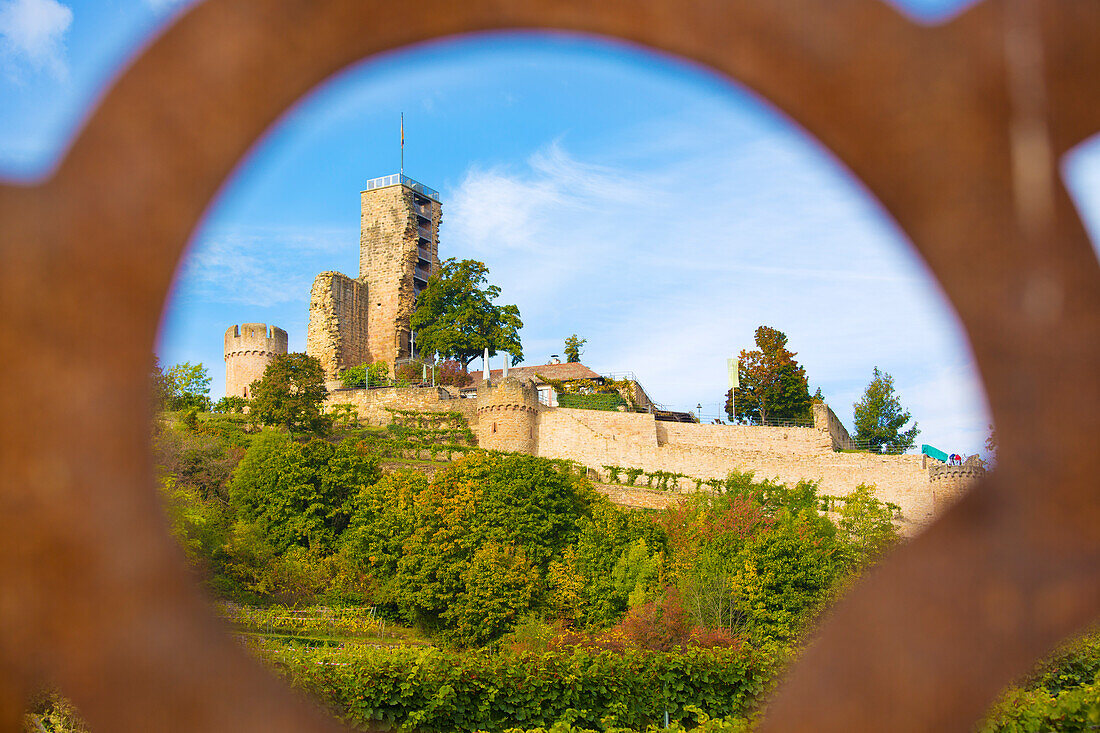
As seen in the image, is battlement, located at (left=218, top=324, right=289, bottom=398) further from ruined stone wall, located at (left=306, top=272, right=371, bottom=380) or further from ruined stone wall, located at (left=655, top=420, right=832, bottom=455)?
ruined stone wall, located at (left=655, top=420, right=832, bottom=455)

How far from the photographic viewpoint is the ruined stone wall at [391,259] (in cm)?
5581

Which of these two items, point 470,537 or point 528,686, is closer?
point 528,686

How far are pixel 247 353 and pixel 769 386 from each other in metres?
30.3

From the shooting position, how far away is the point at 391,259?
187ft

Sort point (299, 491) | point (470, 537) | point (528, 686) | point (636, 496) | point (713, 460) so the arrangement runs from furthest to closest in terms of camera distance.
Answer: point (713, 460), point (636, 496), point (299, 491), point (470, 537), point (528, 686)

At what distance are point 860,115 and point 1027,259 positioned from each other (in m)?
0.33

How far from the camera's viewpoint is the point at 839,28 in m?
1.36

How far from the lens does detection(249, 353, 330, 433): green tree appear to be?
120 ft

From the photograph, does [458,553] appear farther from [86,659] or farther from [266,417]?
[86,659]

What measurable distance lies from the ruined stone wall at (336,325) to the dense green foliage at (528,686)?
40.4 m

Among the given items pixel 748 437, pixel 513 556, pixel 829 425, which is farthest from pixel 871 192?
pixel 829 425

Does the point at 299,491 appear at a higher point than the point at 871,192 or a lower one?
lower

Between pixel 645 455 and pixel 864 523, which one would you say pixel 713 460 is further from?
pixel 864 523

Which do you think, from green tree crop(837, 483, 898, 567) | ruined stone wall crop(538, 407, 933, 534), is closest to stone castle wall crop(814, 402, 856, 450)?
ruined stone wall crop(538, 407, 933, 534)
